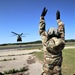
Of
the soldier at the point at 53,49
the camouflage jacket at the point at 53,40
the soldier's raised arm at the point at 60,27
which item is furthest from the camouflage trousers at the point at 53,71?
the soldier's raised arm at the point at 60,27

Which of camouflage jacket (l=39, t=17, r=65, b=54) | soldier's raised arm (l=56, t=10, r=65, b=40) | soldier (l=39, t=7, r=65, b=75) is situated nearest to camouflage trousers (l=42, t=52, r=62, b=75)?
Answer: soldier (l=39, t=7, r=65, b=75)

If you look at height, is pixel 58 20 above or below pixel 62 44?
above

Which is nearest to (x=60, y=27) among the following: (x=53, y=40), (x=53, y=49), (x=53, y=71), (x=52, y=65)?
(x=53, y=40)

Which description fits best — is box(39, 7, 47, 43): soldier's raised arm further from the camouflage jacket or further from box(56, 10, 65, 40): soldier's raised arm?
box(56, 10, 65, 40): soldier's raised arm

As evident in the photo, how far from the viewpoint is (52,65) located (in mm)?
8086

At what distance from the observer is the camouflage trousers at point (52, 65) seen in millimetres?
8031

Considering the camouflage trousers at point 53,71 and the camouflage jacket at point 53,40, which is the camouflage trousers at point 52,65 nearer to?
the camouflage trousers at point 53,71

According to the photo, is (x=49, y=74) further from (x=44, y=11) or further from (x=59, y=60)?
(x=44, y=11)

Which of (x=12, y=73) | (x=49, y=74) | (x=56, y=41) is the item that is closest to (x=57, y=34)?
(x=56, y=41)

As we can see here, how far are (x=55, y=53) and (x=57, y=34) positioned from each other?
67 cm

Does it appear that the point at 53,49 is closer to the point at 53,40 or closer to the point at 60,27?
the point at 53,40

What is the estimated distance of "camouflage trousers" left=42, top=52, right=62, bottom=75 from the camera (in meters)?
8.03

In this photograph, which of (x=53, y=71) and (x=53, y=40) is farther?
(x=53, y=71)

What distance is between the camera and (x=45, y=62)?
8164mm
